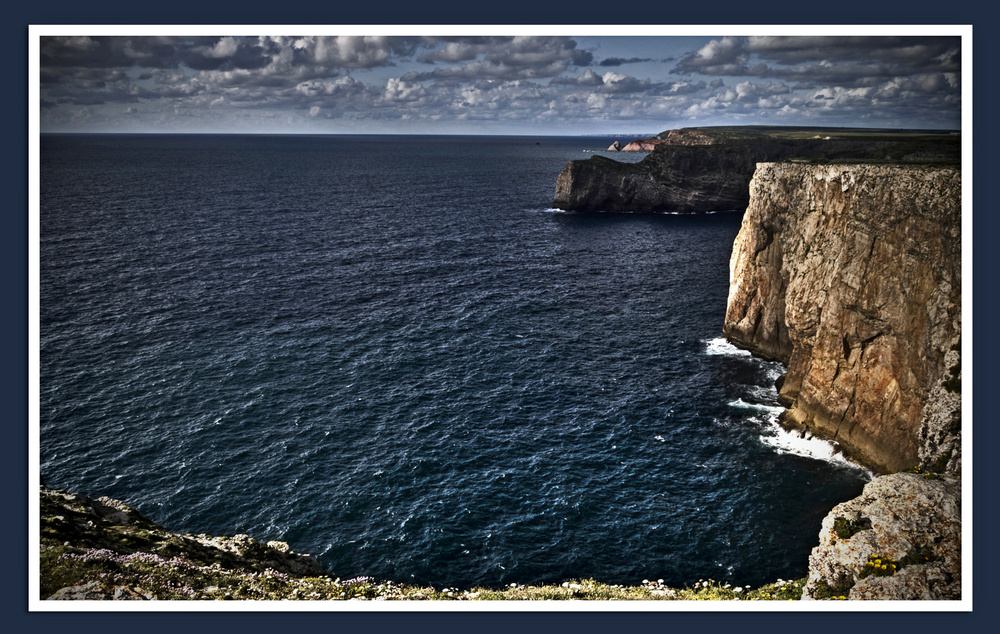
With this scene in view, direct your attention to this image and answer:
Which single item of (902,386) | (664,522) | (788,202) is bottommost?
(664,522)

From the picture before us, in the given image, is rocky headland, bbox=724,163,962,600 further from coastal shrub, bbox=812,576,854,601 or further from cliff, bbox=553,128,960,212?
cliff, bbox=553,128,960,212

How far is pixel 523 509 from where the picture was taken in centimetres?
4053

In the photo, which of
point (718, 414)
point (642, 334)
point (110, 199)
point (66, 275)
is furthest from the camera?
point (110, 199)

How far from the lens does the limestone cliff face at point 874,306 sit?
125 feet

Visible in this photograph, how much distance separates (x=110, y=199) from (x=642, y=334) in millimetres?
93770

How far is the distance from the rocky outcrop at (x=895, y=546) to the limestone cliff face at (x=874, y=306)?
6.21 meters

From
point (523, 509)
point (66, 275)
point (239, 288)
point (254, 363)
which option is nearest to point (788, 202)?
point (523, 509)

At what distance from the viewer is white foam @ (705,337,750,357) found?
205ft

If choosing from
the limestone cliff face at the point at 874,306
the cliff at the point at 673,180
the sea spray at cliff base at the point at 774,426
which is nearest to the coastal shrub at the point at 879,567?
the limestone cliff face at the point at 874,306

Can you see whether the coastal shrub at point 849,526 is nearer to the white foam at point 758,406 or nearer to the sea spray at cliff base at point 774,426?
the sea spray at cliff base at point 774,426

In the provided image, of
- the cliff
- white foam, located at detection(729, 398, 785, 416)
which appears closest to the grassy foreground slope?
white foam, located at detection(729, 398, 785, 416)

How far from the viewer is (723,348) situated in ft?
209

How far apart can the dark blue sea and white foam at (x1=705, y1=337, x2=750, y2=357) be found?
373 mm
